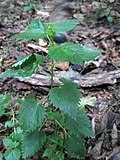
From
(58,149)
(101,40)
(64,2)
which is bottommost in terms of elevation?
(58,149)

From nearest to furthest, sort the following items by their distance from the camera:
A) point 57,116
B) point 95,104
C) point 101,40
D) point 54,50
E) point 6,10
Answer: point 54,50
point 57,116
point 95,104
point 101,40
point 6,10

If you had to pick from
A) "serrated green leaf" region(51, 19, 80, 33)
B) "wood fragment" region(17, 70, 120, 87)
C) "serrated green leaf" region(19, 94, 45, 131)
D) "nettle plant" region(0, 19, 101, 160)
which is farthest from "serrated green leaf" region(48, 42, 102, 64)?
"wood fragment" region(17, 70, 120, 87)

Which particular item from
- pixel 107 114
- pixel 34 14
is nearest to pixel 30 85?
pixel 107 114

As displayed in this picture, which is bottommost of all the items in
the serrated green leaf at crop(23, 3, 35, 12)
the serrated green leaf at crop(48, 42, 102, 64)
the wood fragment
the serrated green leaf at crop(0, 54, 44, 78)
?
the wood fragment

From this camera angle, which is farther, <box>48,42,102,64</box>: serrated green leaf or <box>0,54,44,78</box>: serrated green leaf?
<box>0,54,44,78</box>: serrated green leaf

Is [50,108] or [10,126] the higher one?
[50,108]

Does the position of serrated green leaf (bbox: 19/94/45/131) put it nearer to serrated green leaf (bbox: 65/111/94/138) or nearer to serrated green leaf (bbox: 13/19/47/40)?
serrated green leaf (bbox: 65/111/94/138)

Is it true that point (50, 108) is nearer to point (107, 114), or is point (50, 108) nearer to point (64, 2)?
point (107, 114)

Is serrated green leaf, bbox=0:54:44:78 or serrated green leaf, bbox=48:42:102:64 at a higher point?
serrated green leaf, bbox=48:42:102:64

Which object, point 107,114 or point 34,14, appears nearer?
point 107,114
